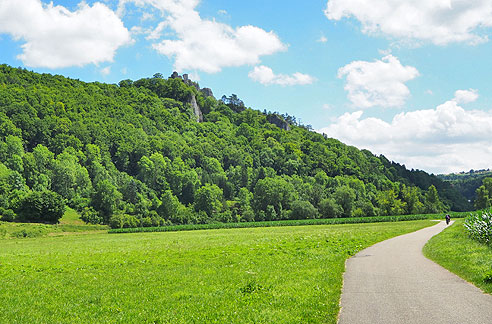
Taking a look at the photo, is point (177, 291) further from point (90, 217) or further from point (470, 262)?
point (90, 217)

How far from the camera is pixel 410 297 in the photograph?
12.2 m

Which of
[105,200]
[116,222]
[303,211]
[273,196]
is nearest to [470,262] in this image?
[116,222]

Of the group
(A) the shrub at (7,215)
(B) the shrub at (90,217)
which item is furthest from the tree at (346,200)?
(A) the shrub at (7,215)

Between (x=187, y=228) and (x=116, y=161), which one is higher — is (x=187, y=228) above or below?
below

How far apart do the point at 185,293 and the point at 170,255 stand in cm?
1368

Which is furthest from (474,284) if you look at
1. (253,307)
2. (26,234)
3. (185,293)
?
(26,234)

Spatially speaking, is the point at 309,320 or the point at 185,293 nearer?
the point at 309,320

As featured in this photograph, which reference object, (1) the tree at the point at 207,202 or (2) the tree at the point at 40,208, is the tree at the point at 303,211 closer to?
(1) the tree at the point at 207,202

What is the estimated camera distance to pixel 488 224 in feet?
84.2

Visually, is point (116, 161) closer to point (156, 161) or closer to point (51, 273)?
point (156, 161)

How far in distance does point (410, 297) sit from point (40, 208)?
325 ft

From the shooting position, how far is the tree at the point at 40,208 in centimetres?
9238

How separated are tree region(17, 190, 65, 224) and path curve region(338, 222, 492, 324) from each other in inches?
3663

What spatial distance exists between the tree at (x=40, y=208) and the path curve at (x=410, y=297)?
93042mm
